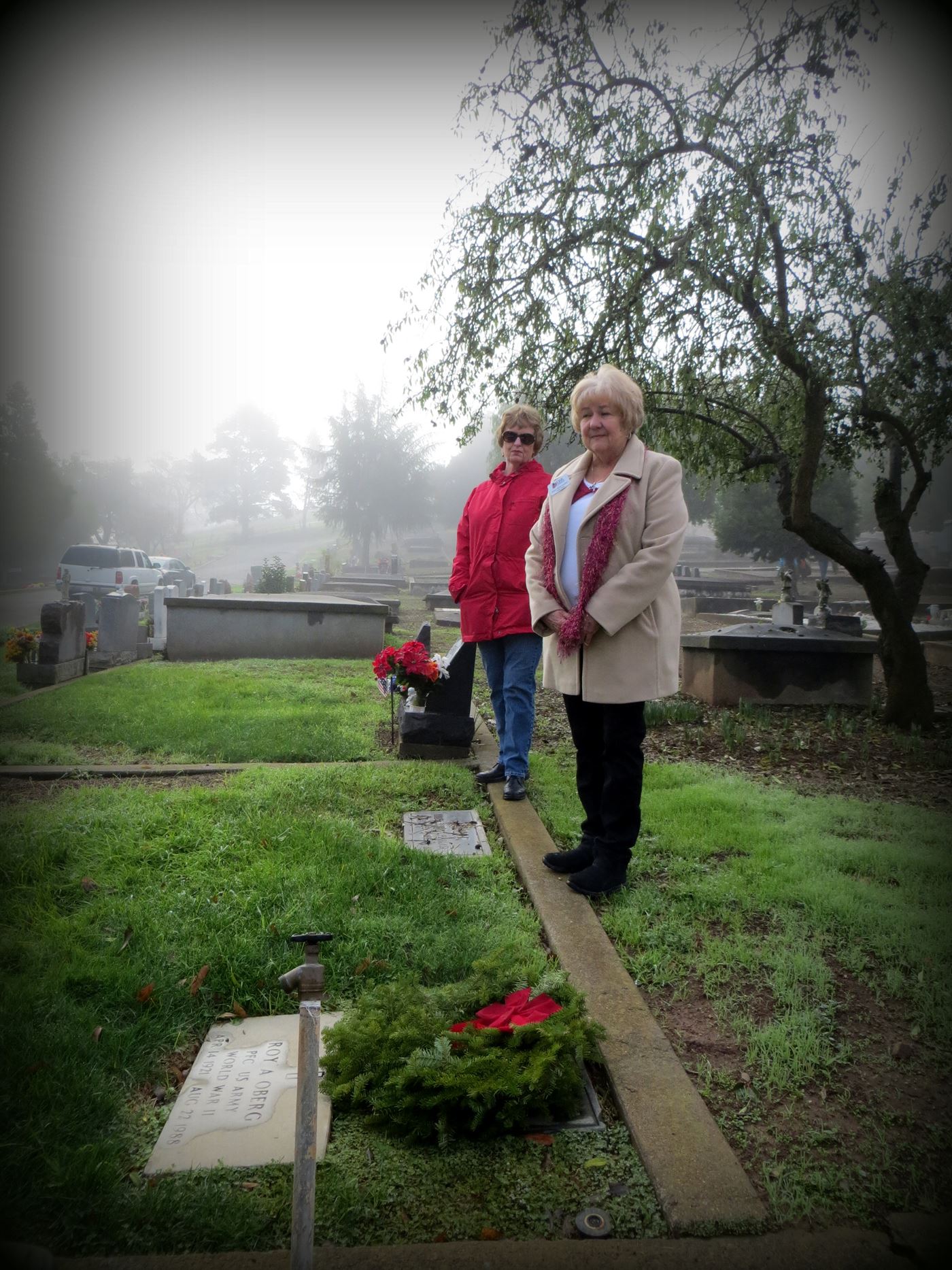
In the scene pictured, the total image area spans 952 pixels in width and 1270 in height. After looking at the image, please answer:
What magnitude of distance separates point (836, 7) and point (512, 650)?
5.03m

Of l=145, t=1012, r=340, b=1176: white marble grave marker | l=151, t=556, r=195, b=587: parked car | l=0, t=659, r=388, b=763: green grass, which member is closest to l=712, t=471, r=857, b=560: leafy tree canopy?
l=151, t=556, r=195, b=587: parked car

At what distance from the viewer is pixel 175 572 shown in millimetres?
23312

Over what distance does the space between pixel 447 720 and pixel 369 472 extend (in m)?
45.8

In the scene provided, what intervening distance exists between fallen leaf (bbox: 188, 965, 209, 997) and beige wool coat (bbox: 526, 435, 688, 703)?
5.09 ft

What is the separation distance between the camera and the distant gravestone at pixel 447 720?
17.9 ft

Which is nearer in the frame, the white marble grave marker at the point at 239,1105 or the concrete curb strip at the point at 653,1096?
the concrete curb strip at the point at 653,1096

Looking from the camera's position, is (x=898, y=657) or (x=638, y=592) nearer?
(x=638, y=592)

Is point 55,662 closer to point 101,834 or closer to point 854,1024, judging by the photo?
point 101,834

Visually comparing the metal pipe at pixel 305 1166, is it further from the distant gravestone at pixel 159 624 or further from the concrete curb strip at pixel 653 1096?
the distant gravestone at pixel 159 624

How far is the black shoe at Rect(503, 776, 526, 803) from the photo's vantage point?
173 inches

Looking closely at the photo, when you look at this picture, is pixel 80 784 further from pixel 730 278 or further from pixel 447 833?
pixel 730 278

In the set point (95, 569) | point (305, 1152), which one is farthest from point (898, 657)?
point (95, 569)

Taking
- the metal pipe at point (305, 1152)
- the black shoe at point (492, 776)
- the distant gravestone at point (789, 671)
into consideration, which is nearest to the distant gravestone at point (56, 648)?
the black shoe at point (492, 776)

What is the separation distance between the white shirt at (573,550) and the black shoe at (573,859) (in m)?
1.02
